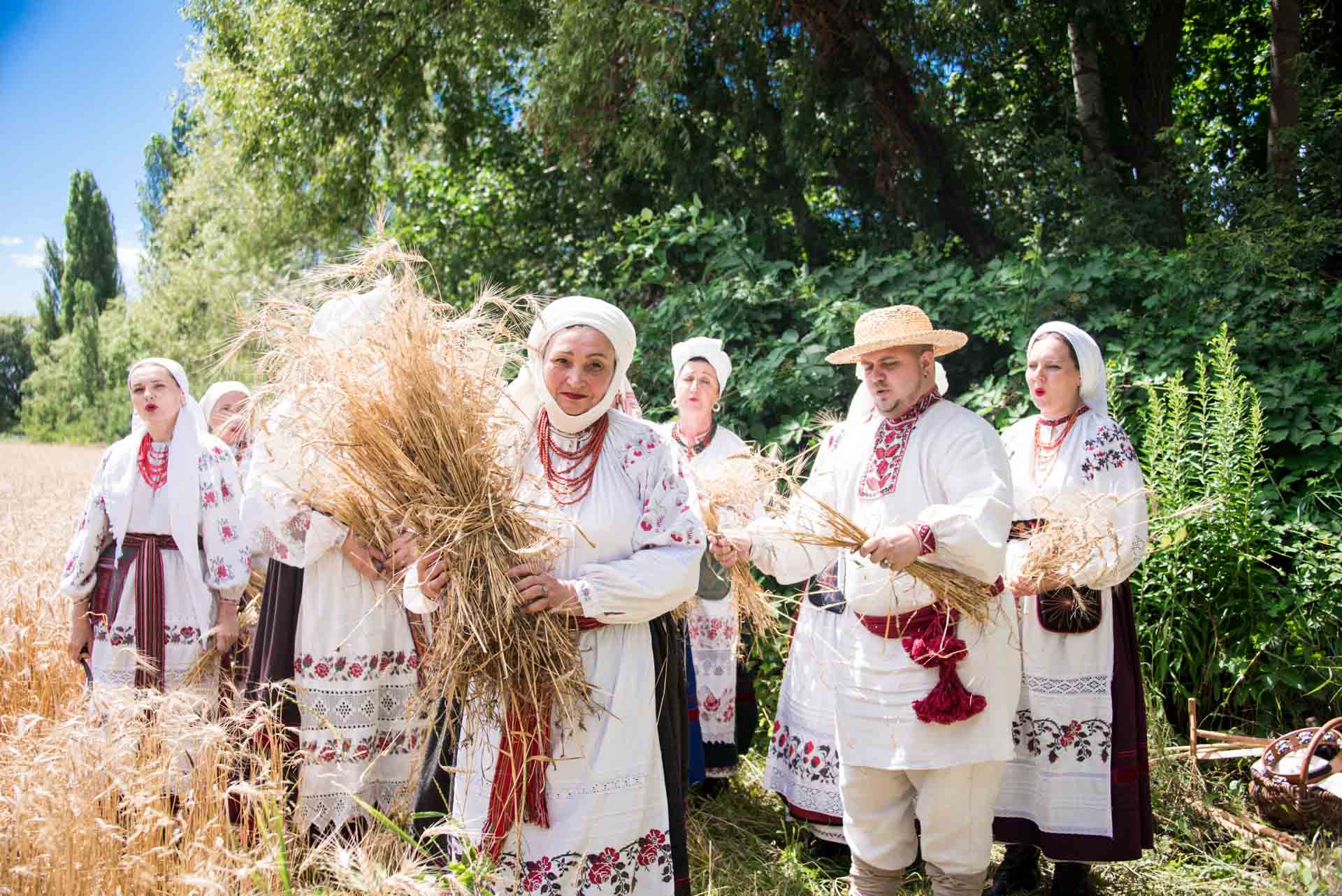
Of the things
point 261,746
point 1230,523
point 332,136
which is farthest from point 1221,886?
point 332,136

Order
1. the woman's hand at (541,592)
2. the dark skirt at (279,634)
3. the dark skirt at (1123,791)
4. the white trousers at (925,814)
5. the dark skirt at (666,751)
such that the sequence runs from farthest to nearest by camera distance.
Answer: the dark skirt at (279,634) < the dark skirt at (1123,791) < the white trousers at (925,814) < the dark skirt at (666,751) < the woman's hand at (541,592)

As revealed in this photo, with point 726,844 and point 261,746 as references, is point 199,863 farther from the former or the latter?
point 726,844

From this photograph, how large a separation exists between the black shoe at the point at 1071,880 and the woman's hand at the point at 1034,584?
3.36 ft

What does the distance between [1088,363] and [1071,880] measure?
1.89 metres

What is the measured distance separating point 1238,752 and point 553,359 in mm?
3541

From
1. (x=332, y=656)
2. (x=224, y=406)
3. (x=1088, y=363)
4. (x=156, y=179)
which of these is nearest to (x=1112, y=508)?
(x=1088, y=363)

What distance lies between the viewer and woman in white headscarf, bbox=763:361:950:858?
3885 mm

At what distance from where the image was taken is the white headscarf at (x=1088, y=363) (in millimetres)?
3742

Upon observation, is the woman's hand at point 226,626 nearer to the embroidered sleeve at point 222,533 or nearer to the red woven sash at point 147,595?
the embroidered sleeve at point 222,533

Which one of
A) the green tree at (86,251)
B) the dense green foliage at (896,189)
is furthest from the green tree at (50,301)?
the dense green foliage at (896,189)

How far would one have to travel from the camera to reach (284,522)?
3.44 meters

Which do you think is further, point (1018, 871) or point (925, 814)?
point (1018, 871)

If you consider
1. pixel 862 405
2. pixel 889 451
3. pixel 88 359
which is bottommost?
pixel 889 451

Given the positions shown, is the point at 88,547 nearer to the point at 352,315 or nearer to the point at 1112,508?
the point at 352,315
